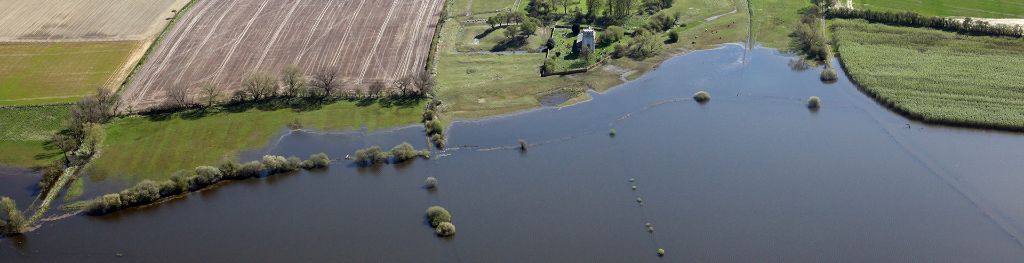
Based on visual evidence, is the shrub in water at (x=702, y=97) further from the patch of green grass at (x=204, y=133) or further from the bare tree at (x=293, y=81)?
the bare tree at (x=293, y=81)

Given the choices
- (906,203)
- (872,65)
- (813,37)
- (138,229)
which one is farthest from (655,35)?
(138,229)

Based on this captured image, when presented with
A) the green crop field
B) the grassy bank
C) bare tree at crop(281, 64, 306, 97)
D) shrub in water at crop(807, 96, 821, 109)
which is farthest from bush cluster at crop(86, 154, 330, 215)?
the green crop field

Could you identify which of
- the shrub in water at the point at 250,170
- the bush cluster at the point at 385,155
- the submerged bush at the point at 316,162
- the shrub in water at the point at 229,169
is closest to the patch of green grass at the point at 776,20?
the bush cluster at the point at 385,155

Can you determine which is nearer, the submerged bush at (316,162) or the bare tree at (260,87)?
the submerged bush at (316,162)

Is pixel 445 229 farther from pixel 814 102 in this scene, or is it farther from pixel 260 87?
pixel 814 102

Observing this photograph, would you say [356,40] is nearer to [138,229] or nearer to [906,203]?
[138,229]

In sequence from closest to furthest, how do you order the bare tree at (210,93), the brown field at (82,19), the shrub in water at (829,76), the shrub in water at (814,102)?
1. the shrub in water at (814,102)
2. the bare tree at (210,93)
3. the shrub in water at (829,76)
4. the brown field at (82,19)
